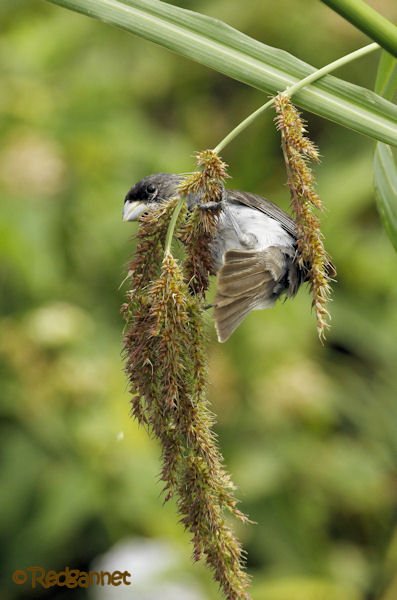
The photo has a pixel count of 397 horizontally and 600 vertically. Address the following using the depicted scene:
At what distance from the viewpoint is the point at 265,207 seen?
86.5 inches

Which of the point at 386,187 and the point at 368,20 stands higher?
the point at 368,20

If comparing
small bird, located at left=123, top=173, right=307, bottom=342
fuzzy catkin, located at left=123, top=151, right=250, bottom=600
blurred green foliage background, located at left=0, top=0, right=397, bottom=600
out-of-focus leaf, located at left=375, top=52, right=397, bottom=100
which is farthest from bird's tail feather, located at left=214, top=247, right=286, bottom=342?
blurred green foliage background, located at left=0, top=0, right=397, bottom=600

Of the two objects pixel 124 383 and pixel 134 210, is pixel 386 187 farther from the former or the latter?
pixel 124 383

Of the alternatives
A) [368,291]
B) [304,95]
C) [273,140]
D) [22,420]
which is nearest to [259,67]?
[304,95]

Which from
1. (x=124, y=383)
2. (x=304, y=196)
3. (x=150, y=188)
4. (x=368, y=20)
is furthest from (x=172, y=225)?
(x=124, y=383)

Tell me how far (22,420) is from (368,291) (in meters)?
1.96

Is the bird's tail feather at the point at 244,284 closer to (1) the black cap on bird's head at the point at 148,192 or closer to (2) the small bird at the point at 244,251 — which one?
(2) the small bird at the point at 244,251

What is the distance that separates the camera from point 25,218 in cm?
387

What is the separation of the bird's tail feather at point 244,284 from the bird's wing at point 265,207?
18 centimetres

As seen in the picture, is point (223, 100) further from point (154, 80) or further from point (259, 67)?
point (259, 67)

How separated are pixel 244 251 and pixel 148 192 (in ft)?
1.94

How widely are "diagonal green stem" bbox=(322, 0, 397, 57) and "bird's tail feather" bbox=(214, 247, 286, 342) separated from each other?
19.0 inches

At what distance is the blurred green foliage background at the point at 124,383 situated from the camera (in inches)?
147

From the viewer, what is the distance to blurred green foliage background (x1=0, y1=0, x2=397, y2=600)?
147 inches
